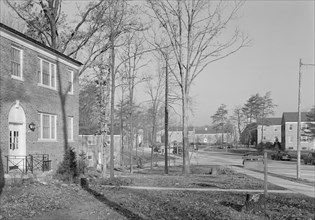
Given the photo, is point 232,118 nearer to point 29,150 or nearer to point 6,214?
point 29,150

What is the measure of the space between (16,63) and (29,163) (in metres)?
4.64

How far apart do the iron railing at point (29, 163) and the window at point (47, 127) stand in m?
1.11

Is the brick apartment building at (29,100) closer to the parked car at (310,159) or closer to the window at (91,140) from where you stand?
the window at (91,140)

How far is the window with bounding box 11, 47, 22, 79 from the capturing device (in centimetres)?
1614

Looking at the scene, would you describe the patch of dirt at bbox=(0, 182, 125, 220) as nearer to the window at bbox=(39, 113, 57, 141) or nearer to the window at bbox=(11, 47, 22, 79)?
the window at bbox=(11, 47, 22, 79)

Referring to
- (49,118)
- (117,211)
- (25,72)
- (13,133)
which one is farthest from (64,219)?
(49,118)

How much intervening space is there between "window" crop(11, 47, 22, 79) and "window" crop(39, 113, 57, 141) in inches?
→ 114

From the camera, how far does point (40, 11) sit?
1256 inches

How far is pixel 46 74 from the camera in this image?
63.3 ft

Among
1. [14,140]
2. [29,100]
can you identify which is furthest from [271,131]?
[14,140]

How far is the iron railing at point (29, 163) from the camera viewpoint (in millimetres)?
15764

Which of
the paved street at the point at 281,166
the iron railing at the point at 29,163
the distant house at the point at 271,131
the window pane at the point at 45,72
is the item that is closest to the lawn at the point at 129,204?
the iron railing at the point at 29,163

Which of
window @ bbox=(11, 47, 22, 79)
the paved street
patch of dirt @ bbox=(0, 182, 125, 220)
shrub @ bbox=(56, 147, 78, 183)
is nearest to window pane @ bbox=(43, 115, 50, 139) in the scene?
shrub @ bbox=(56, 147, 78, 183)

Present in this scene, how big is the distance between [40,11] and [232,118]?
257 feet
